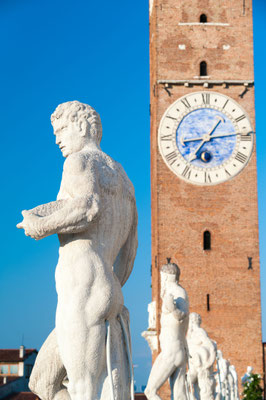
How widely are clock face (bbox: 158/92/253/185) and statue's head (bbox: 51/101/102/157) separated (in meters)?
27.1

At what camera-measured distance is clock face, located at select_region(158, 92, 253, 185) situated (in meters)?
31.9

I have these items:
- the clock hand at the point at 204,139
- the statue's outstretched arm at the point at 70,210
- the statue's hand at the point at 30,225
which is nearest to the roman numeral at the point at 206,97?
the clock hand at the point at 204,139

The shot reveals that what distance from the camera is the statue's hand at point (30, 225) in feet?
13.9

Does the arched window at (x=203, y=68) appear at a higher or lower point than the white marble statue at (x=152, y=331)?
higher

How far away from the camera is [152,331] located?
1253 inches

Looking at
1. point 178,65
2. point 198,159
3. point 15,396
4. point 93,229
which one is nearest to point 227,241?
point 198,159

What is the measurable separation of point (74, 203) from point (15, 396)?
44161mm

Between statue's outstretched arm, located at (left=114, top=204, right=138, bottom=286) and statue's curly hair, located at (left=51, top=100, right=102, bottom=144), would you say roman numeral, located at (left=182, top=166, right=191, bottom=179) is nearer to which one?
statue's outstretched arm, located at (left=114, top=204, right=138, bottom=286)

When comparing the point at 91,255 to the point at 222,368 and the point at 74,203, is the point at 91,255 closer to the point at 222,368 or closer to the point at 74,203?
the point at 74,203

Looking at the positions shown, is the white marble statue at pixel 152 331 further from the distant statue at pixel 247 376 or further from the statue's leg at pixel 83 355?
the statue's leg at pixel 83 355

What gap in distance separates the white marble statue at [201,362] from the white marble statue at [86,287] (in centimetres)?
634

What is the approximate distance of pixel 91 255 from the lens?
14.1ft

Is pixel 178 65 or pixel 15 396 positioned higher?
pixel 178 65

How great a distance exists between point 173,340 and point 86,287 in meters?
4.14
